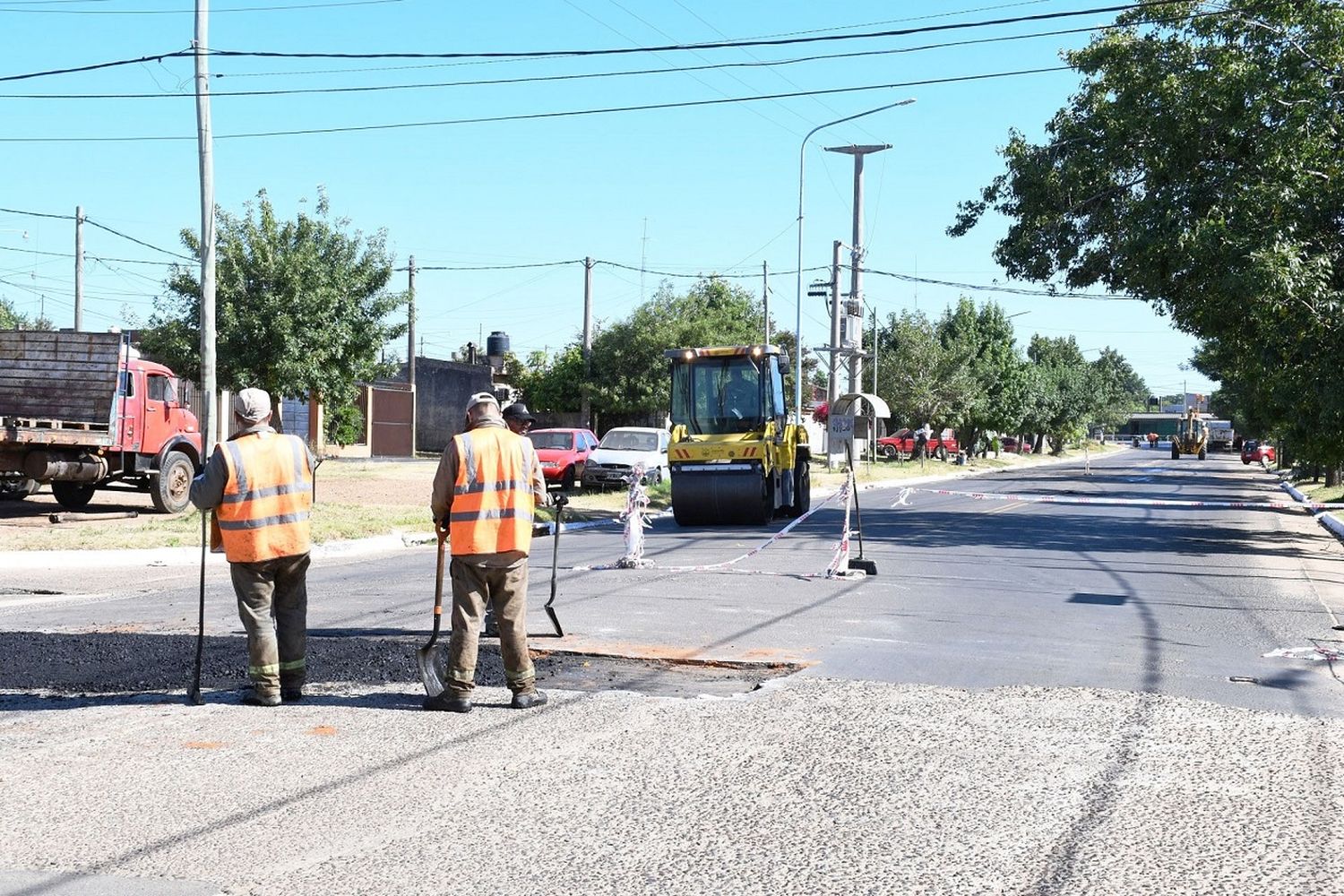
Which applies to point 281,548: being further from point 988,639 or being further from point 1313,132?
point 1313,132

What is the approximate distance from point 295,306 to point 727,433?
8.63 m

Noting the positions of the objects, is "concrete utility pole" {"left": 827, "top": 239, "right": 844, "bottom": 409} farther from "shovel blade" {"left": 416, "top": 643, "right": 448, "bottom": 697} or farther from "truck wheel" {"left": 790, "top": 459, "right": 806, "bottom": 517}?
"shovel blade" {"left": 416, "top": 643, "right": 448, "bottom": 697}

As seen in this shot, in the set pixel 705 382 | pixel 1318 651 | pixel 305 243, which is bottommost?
pixel 1318 651

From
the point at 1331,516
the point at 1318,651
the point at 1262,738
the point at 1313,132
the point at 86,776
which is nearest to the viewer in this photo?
the point at 86,776

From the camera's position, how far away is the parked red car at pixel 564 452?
30266mm

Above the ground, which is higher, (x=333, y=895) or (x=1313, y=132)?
(x=1313, y=132)

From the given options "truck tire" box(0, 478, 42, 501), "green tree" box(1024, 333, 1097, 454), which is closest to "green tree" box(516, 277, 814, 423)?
"truck tire" box(0, 478, 42, 501)

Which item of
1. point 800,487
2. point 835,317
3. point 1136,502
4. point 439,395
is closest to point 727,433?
point 800,487

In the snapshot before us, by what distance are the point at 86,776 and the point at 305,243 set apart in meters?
20.7

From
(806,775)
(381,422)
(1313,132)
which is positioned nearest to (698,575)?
(806,775)

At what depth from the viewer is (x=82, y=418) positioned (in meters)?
21.1

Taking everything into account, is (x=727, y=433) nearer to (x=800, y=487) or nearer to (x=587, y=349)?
(x=800, y=487)

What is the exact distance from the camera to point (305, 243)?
997 inches

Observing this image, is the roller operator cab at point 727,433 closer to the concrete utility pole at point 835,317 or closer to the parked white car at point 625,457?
the parked white car at point 625,457
